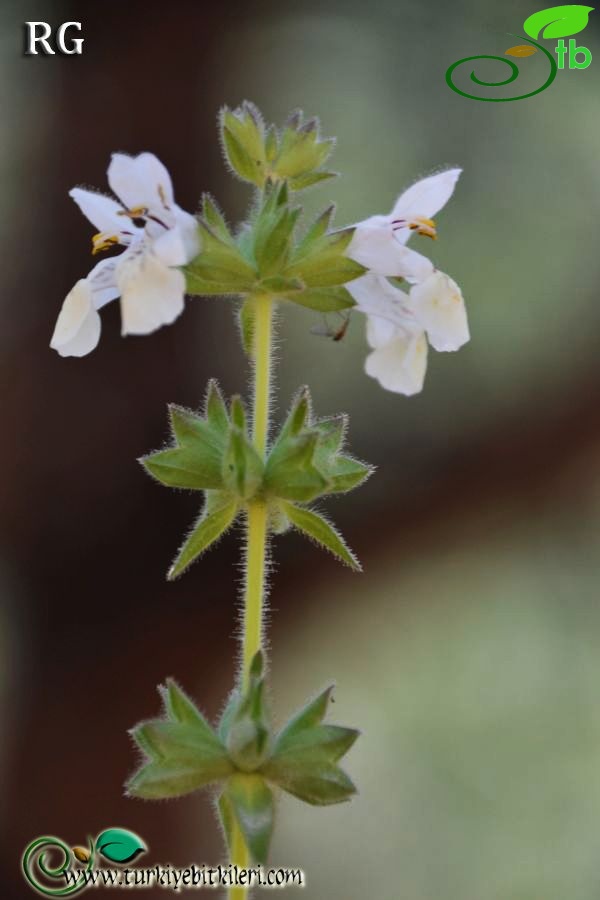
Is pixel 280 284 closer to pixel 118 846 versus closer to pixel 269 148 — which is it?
pixel 269 148

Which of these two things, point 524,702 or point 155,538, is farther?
point 524,702

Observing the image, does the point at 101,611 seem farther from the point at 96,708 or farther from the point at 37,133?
the point at 37,133

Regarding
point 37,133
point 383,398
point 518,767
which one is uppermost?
point 37,133

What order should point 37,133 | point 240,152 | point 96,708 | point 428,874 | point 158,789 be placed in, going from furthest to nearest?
point 428,874 → point 37,133 → point 96,708 → point 240,152 → point 158,789

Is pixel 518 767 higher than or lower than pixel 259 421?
lower

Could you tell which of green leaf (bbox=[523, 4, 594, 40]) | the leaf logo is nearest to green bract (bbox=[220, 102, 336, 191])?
green leaf (bbox=[523, 4, 594, 40])

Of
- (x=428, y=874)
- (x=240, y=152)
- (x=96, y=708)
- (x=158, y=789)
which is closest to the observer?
(x=158, y=789)

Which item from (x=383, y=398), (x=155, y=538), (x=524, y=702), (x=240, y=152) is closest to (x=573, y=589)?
(x=524, y=702)
